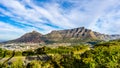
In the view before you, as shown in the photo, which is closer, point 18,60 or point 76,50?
point 18,60

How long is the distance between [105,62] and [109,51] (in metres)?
4.24

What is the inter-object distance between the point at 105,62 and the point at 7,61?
19.9 meters

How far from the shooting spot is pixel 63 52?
5047cm

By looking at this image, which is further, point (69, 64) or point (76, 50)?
point (76, 50)

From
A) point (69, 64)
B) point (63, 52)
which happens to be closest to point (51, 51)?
point (63, 52)

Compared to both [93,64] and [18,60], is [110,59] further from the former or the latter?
[18,60]

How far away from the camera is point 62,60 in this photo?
46.3 meters

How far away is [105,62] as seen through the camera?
44.9 m

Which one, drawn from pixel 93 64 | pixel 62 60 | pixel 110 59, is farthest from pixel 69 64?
pixel 110 59

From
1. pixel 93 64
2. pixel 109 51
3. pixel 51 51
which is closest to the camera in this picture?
pixel 93 64

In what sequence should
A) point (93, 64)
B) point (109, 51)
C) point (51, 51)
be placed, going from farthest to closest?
1. point (51, 51)
2. point (109, 51)
3. point (93, 64)

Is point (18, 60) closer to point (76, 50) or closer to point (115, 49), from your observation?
point (76, 50)

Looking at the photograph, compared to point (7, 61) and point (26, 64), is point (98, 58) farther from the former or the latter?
point (7, 61)

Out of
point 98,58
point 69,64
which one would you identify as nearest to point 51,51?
point 69,64
